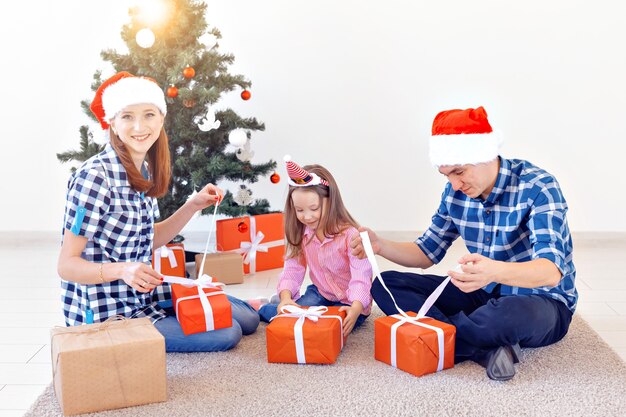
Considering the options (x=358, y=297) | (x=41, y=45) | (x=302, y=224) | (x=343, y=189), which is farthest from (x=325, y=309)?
(x=41, y=45)

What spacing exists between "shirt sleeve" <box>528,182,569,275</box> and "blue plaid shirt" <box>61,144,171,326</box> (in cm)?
115

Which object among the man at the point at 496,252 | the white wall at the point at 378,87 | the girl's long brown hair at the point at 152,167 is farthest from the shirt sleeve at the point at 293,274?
the white wall at the point at 378,87

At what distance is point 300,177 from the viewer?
2369 mm

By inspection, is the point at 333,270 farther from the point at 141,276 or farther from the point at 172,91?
the point at 172,91

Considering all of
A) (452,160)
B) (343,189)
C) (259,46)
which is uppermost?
(259,46)

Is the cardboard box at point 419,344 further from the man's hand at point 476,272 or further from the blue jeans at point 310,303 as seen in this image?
the blue jeans at point 310,303

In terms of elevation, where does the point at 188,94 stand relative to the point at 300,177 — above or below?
above

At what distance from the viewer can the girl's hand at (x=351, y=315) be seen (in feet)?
7.51

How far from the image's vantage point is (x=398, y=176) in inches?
161

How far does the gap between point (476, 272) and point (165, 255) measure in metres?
1.67

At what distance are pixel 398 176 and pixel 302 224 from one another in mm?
1628

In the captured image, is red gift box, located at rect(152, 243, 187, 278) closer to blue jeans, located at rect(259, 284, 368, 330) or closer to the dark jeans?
blue jeans, located at rect(259, 284, 368, 330)

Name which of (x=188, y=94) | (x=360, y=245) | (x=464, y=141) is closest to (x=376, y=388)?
(x=360, y=245)

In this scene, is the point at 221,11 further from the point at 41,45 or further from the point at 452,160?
the point at 452,160
